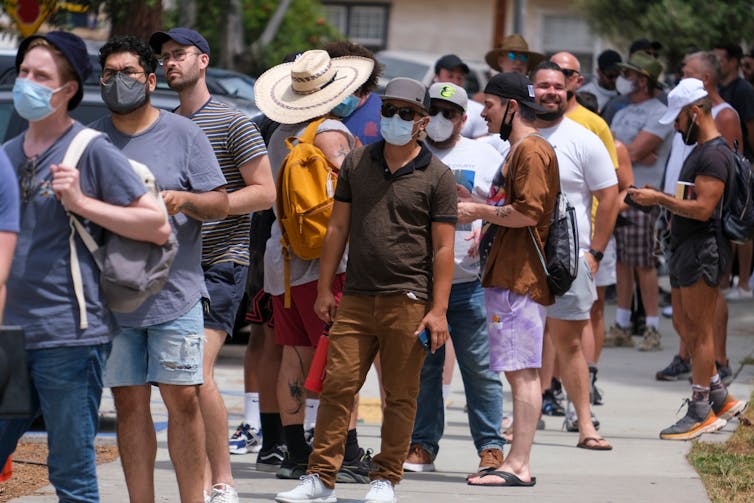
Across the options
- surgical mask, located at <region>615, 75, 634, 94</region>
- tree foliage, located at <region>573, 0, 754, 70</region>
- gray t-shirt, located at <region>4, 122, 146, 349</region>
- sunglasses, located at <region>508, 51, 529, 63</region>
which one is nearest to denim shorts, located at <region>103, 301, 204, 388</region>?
gray t-shirt, located at <region>4, 122, 146, 349</region>

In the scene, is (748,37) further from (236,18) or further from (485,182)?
(485,182)

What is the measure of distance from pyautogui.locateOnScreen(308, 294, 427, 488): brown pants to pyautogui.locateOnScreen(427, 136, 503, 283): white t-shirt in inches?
39.0

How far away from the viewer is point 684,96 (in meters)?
8.05

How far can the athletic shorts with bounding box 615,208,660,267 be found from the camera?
37.8 feet

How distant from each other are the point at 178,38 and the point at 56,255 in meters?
1.75

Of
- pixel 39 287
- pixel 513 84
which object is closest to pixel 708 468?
pixel 513 84

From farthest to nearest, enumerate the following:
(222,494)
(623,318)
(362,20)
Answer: (362,20) → (623,318) → (222,494)

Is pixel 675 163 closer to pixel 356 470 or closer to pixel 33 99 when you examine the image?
pixel 356 470

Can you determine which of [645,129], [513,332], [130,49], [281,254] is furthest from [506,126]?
[645,129]

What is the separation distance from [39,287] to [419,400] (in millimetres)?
3129

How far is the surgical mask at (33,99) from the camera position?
4.50 meters

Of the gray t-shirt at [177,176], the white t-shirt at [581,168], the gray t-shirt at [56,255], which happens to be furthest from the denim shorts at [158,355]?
the white t-shirt at [581,168]

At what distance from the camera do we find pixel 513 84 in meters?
6.90

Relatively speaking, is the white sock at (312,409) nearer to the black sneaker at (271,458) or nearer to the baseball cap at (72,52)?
the black sneaker at (271,458)
